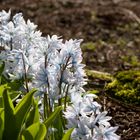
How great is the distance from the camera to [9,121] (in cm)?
281

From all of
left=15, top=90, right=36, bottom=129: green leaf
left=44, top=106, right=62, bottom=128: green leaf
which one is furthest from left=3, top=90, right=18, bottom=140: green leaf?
left=44, top=106, right=62, bottom=128: green leaf

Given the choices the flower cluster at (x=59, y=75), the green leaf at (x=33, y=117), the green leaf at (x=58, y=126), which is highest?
the flower cluster at (x=59, y=75)

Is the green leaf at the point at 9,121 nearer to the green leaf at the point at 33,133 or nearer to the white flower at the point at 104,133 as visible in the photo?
the green leaf at the point at 33,133

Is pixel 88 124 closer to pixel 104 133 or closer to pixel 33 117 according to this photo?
pixel 104 133

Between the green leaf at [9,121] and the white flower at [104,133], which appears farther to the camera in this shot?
the green leaf at [9,121]

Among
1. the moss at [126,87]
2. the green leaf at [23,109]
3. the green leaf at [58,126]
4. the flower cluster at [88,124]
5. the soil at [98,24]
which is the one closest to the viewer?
the flower cluster at [88,124]

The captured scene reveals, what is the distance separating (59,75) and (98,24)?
4700mm

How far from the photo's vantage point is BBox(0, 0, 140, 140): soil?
6184mm

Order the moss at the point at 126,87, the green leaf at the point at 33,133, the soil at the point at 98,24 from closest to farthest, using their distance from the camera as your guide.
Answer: the green leaf at the point at 33,133, the moss at the point at 126,87, the soil at the point at 98,24

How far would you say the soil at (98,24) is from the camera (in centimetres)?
618

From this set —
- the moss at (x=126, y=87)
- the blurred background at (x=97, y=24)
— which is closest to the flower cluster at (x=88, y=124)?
the moss at (x=126, y=87)

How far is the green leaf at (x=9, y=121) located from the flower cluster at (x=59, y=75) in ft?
0.67

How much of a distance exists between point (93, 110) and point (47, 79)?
36 cm

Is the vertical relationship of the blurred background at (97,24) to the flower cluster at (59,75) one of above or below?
above
